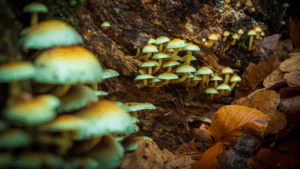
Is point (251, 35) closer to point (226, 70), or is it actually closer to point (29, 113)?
point (226, 70)

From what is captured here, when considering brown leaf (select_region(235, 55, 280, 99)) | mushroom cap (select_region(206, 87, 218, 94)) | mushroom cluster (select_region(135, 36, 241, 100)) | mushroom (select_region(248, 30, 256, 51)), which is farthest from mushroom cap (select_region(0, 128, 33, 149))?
mushroom (select_region(248, 30, 256, 51))

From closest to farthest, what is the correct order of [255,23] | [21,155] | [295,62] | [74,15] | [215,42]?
[21,155] → [74,15] → [295,62] → [215,42] → [255,23]

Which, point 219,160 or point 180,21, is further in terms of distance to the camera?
point 180,21

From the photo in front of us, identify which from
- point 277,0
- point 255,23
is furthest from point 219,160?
point 277,0

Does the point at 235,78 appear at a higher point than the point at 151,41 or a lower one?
lower

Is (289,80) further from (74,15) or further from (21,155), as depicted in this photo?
(21,155)

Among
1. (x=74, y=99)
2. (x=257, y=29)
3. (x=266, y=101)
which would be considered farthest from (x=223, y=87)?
(x=74, y=99)

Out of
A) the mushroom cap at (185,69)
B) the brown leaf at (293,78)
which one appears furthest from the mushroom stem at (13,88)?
the brown leaf at (293,78)

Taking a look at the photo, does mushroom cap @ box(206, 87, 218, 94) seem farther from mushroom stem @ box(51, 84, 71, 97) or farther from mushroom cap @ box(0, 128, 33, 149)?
mushroom cap @ box(0, 128, 33, 149)
